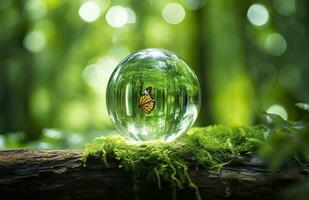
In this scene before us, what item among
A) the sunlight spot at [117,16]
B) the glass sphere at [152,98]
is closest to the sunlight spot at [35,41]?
the sunlight spot at [117,16]

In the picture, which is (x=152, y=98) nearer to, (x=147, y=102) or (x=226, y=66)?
(x=147, y=102)

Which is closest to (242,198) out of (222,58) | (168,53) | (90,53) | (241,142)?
(241,142)

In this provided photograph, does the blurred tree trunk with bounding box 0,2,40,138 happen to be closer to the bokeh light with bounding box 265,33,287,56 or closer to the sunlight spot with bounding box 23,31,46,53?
the sunlight spot with bounding box 23,31,46,53

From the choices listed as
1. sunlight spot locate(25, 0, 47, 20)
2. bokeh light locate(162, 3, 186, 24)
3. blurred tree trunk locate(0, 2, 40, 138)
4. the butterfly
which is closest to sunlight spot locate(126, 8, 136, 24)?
bokeh light locate(162, 3, 186, 24)

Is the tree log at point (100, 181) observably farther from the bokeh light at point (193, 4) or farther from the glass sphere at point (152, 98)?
the bokeh light at point (193, 4)

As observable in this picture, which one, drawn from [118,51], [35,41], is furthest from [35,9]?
[118,51]
